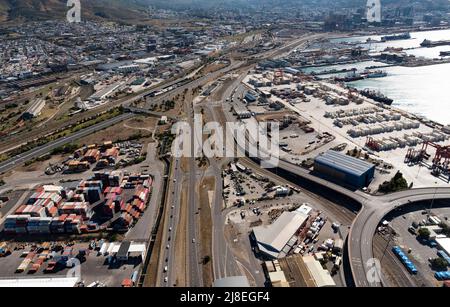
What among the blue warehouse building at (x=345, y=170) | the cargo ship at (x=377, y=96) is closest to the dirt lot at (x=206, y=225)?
the blue warehouse building at (x=345, y=170)

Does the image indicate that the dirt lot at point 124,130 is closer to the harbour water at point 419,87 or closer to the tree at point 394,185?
the tree at point 394,185

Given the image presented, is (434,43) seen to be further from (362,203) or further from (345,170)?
(362,203)

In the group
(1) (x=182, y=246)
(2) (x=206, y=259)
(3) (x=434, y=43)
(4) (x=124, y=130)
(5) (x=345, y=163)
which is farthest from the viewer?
(3) (x=434, y=43)

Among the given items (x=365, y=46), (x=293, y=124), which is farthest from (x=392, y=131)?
(x=365, y=46)

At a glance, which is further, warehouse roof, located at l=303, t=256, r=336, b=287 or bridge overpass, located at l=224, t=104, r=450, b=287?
bridge overpass, located at l=224, t=104, r=450, b=287

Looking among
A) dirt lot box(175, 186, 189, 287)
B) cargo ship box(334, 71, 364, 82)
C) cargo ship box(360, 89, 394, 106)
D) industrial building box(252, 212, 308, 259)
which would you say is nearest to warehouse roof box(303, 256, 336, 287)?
industrial building box(252, 212, 308, 259)

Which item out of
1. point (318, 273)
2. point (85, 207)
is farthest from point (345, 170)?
point (85, 207)

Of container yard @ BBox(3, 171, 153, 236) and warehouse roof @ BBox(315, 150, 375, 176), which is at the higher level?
warehouse roof @ BBox(315, 150, 375, 176)

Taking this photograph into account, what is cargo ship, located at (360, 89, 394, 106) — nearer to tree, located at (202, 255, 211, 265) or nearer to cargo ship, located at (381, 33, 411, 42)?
tree, located at (202, 255, 211, 265)
